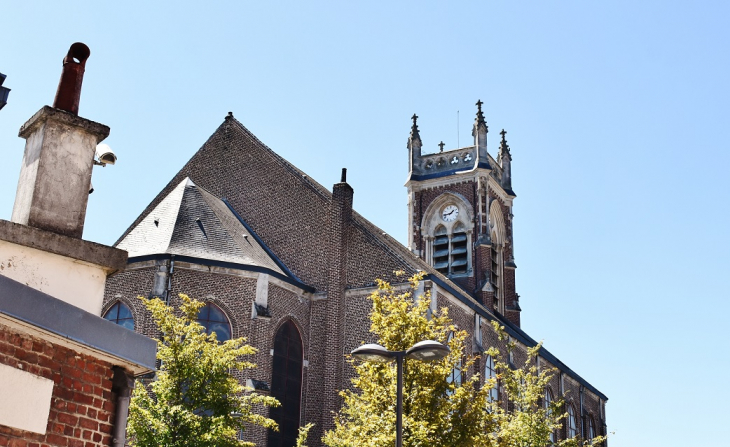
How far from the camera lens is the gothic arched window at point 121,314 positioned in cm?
2198

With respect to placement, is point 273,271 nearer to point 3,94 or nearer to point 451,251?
point 3,94

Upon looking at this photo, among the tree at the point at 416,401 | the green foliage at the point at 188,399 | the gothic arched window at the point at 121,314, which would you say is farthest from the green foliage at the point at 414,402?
the gothic arched window at the point at 121,314

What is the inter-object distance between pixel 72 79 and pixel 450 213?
36.5 metres

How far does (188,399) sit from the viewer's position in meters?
Result: 16.2

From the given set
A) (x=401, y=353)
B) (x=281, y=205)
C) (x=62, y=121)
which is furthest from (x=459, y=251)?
(x=62, y=121)

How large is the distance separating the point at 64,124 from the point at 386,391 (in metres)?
10.5

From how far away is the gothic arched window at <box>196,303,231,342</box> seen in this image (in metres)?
22.2

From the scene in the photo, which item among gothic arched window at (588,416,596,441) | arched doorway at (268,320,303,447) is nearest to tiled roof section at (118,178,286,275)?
arched doorway at (268,320,303,447)

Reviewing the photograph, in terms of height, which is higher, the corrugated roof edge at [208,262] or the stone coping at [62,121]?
the corrugated roof edge at [208,262]

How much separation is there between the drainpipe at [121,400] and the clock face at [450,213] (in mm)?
37060

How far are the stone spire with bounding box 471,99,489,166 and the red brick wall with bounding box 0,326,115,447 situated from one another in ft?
124

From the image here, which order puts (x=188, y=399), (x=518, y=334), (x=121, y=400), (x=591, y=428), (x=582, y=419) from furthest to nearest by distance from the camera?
(x=591, y=428)
(x=582, y=419)
(x=518, y=334)
(x=188, y=399)
(x=121, y=400)

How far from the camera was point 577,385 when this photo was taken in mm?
38969

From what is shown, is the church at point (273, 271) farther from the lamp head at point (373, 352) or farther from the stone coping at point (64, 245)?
the stone coping at point (64, 245)
